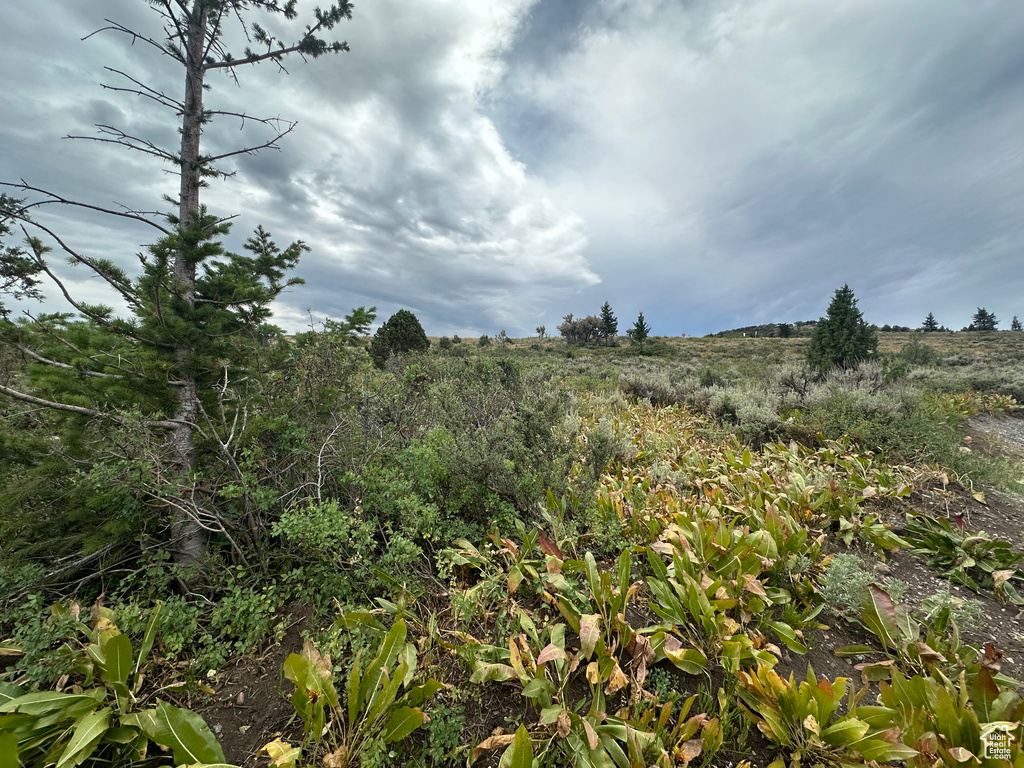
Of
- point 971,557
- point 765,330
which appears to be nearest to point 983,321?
point 765,330

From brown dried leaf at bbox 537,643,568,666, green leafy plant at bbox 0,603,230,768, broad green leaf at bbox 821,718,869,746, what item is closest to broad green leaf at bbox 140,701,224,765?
green leafy plant at bbox 0,603,230,768

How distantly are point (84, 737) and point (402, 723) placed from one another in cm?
133

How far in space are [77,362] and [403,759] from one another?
3230 mm

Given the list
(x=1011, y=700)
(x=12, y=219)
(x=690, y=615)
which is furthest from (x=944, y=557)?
(x=12, y=219)

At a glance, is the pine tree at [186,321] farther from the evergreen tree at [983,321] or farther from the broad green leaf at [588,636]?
the evergreen tree at [983,321]

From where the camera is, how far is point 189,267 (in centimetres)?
304

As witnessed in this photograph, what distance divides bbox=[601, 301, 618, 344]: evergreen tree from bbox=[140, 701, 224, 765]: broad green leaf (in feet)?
155

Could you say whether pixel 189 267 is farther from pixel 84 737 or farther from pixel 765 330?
pixel 765 330

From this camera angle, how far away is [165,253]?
2.54 meters

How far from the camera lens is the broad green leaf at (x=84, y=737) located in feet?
4.93

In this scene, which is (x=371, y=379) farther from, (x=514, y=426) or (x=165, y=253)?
(x=165, y=253)

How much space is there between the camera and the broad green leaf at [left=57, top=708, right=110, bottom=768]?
1504 mm

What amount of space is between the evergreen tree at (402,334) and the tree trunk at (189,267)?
13026 millimetres

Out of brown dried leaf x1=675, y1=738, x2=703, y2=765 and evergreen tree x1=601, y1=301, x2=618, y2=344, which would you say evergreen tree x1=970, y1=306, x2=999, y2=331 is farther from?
brown dried leaf x1=675, y1=738, x2=703, y2=765
